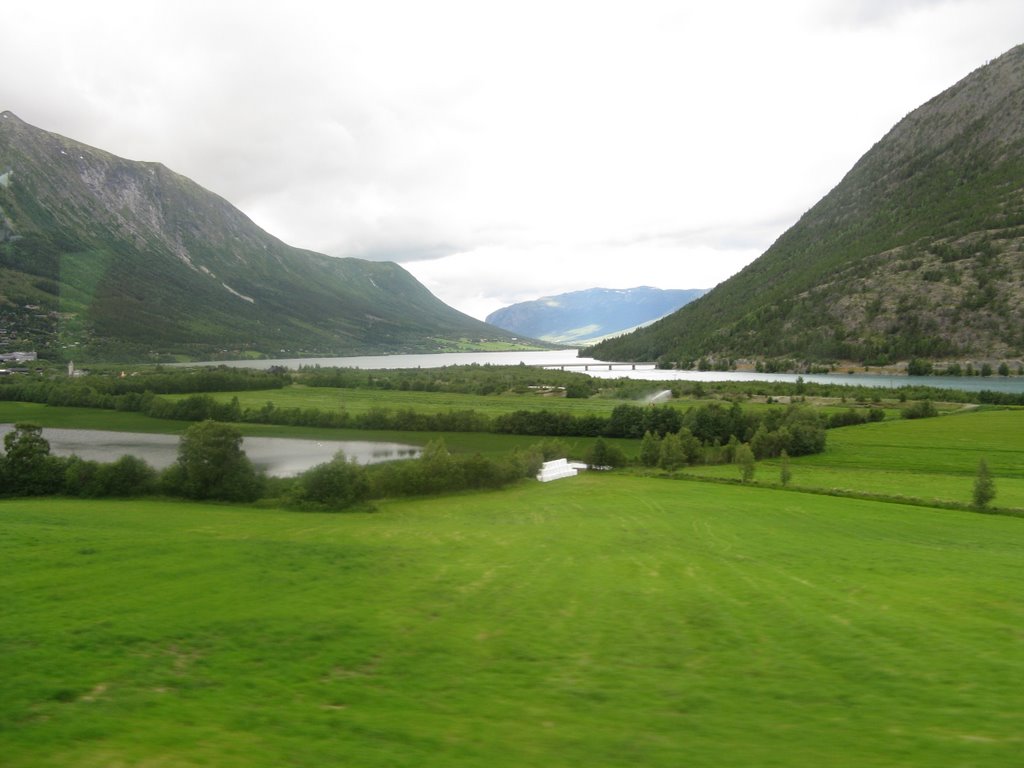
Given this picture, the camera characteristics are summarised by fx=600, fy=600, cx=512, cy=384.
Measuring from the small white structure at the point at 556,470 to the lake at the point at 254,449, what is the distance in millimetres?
11726

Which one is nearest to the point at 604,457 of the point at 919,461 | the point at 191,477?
the point at 919,461

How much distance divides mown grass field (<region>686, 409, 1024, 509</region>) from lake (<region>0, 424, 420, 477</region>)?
1192 inches

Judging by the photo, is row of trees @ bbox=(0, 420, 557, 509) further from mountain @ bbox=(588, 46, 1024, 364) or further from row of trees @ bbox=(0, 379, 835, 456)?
mountain @ bbox=(588, 46, 1024, 364)

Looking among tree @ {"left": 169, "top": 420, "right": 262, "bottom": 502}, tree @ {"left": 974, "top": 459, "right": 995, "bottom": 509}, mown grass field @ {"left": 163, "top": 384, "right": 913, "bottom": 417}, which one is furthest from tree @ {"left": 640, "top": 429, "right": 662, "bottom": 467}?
tree @ {"left": 169, "top": 420, "right": 262, "bottom": 502}

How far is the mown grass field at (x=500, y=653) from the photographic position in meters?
8.23

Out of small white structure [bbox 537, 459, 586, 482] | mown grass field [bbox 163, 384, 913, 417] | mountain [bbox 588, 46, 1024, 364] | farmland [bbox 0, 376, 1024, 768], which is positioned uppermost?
mountain [bbox 588, 46, 1024, 364]

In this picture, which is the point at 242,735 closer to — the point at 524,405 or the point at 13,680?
the point at 13,680

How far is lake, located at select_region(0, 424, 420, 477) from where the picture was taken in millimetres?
54469

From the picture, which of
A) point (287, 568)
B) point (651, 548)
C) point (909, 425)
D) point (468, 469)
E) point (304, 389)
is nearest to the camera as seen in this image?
point (287, 568)

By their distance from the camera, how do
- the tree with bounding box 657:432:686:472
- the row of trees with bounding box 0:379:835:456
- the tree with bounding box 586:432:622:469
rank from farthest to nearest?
the row of trees with bounding box 0:379:835:456 < the tree with bounding box 586:432:622:469 < the tree with bounding box 657:432:686:472

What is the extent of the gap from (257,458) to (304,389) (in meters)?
44.1

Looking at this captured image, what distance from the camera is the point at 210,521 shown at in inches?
1256

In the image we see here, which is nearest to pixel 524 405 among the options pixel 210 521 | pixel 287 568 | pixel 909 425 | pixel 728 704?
pixel 909 425

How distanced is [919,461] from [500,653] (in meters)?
55.0
